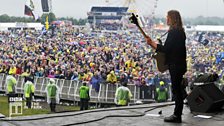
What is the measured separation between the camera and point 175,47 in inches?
152

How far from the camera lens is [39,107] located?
41.0 ft

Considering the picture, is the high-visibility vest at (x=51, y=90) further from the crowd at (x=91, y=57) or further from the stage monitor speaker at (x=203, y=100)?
the stage monitor speaker at (x=203, y=100)

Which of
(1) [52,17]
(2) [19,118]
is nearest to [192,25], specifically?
(1) [52,17]

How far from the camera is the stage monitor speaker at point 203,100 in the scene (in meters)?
4.75

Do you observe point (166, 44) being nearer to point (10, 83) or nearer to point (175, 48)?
point (175, 48)

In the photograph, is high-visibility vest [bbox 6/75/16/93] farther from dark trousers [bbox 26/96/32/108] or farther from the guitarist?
the guitarist

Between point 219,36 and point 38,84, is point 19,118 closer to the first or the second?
point 38,84

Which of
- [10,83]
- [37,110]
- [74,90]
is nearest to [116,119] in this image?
[37,110]

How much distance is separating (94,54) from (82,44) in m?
2.35

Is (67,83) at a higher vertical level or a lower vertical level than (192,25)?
lower

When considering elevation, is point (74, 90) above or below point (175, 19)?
below

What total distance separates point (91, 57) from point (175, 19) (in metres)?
12.7

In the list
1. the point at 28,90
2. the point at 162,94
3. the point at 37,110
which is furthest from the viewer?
the point at 28,90

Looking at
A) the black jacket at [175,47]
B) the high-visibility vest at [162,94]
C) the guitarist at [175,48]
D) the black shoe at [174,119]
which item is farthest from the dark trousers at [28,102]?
the black jacket at [175,47]
